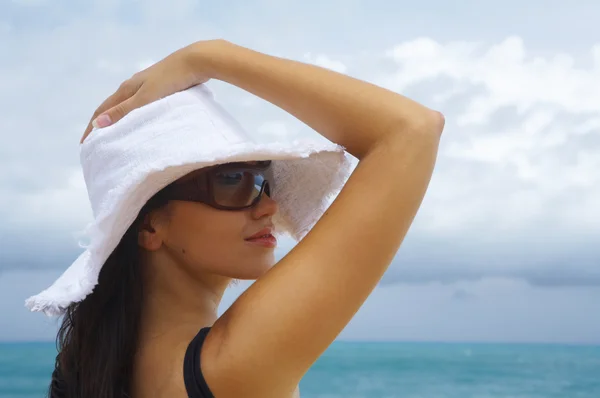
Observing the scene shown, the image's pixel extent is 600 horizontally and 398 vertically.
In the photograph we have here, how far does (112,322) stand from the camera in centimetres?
211

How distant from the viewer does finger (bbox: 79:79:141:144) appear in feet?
7.00

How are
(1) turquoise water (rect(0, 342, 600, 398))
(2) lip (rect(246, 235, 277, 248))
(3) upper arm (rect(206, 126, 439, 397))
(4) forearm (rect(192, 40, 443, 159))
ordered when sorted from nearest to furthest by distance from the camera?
(3) upper arm (rect(206, 126, 439, 397)) → (4) forearm (rect(192, 40, 443, 159)) → (2) lip (rect(246, 235, 277, 248)) → (1) turquoise water (rect(0, 342, 600, 398))

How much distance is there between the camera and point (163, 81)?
207cm

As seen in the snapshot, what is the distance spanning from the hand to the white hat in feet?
0.13

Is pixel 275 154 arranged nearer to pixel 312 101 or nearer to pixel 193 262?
pixel 312 101

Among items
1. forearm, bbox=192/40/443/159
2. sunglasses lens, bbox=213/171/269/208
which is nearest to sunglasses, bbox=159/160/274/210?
sunglasses lens, bbox=213/171/269/208

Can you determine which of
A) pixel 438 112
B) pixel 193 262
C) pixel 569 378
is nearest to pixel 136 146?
pixel 193 262

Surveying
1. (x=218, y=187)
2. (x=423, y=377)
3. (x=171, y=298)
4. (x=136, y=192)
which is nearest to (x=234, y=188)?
(x=218, y=187)

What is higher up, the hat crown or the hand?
the hand

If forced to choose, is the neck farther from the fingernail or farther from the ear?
the fingernail

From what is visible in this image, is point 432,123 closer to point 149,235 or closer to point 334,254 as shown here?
point 334,254

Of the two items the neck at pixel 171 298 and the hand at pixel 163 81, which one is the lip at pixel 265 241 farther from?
the hand at pixel 163 81

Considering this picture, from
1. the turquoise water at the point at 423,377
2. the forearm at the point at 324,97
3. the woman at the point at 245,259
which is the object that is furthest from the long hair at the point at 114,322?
the turquoise water at the point at 423,377

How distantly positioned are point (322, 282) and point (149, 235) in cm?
54
